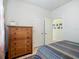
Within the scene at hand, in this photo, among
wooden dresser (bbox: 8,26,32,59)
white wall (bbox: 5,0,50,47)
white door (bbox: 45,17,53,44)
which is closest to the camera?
wooden dresser (bbox: 8,26,32,59)

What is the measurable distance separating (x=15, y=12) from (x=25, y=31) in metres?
1.29

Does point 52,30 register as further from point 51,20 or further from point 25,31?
point 25,31

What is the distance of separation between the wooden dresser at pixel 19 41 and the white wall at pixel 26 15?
0.80 meters

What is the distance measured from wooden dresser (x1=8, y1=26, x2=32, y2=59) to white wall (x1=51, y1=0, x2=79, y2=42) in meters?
1.95

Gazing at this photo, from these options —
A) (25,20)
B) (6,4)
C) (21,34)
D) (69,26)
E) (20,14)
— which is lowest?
(21,34)

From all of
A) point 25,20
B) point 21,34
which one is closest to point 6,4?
point 25,20

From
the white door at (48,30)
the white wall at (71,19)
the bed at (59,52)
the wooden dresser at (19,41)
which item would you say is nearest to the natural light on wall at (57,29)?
the white door at (48,30)

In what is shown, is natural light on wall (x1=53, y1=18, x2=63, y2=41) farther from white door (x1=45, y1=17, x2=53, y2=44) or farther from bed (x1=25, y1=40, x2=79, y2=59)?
bed (x1=25, y1=40, x2=79, y2=59)

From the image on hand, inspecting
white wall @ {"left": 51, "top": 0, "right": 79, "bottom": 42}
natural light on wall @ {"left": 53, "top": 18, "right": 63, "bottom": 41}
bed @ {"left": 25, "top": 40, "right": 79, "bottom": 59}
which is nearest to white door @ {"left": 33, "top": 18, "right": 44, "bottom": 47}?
natural light on wall @ {"left": 53, "top": 18, "right": 63, "bottom": 41}

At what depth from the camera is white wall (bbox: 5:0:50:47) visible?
4.25 metres

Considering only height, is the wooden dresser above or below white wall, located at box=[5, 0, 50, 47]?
below

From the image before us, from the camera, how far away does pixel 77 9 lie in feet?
12.4

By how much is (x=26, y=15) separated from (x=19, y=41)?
6.03ft

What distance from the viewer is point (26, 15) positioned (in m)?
4.92
